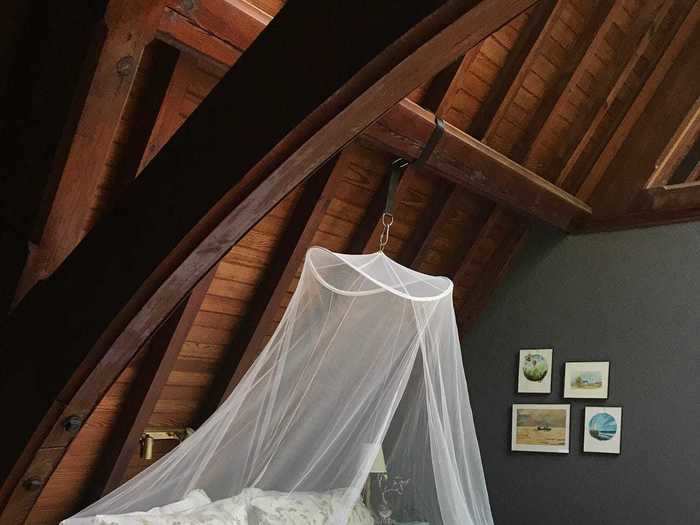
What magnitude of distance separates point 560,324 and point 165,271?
3770mm

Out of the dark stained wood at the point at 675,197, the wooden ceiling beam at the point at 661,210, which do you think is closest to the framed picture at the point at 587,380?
the wooden ceiling beam at the point at 661,210

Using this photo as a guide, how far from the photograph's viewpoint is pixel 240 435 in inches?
118

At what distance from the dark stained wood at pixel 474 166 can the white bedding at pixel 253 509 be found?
1.57 metres

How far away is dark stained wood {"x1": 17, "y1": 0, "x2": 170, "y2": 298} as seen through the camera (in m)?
1.85

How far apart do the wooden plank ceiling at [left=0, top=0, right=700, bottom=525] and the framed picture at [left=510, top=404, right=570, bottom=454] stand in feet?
2.45

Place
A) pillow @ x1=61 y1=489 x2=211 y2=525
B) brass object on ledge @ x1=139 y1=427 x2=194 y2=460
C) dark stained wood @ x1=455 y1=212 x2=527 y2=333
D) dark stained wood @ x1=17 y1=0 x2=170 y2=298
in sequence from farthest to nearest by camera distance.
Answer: dark stained wood @ x1=455 y1=212 x2=527 y2=333
brass object on ledge @ x1=139 y1=427 x2=194 y2=460
pillow @ x1=61 y1=489 x2=211 y2=525
dark stained wood @ x1=17 y1=0 x2=170 y2=298

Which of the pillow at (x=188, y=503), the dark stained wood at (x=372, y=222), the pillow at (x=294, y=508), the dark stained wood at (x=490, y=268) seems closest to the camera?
the pillow at (x=188, y=503)

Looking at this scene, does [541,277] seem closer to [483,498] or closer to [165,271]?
[483,498]

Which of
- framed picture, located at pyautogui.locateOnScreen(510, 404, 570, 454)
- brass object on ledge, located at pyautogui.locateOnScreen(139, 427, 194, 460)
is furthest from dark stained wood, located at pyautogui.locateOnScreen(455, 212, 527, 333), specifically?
brass object on ledge, located at pyautogui.locateOnScreen(139, 427, 194, 460)

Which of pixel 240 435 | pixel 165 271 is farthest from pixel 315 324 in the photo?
pixel 165 271

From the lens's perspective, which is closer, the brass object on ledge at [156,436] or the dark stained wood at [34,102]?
the dark stained wood at [34,102]

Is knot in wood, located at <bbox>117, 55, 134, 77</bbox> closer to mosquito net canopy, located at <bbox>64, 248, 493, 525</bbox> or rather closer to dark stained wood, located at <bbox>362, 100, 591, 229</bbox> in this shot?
dark stained wood, located at <bbox>362, 100, 591, 229</bbox>

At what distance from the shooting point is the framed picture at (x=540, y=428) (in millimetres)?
4566

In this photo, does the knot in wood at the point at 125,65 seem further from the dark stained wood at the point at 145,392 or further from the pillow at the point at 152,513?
the pillow at the point at 152,513
